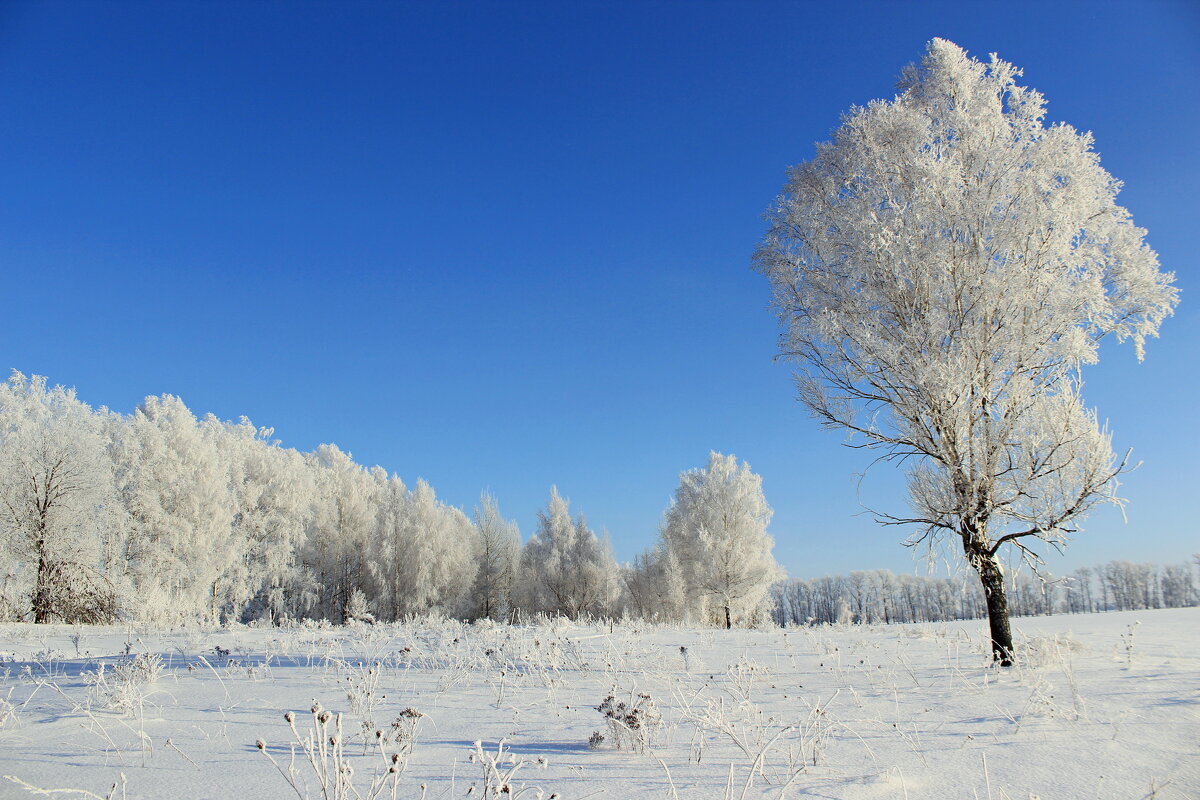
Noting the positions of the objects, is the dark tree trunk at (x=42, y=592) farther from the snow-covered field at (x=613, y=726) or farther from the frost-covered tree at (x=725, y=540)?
the frost-covered tree at (x=725, y=540)

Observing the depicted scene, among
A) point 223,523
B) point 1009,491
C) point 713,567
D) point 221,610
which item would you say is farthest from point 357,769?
point 221,610

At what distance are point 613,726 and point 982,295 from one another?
250 inches

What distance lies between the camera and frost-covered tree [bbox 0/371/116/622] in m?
18.2

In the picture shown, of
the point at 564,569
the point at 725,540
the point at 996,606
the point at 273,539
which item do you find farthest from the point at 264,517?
the point at 996,606

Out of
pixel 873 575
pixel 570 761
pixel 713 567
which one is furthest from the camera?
pixel 873 575

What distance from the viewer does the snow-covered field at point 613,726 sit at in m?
2.76

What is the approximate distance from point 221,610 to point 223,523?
7910 millimetres

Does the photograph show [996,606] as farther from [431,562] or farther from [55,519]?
[431,562]

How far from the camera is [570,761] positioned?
321 centimetres

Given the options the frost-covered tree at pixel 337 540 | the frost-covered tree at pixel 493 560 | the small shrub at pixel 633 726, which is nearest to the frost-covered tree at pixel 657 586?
the frost-covered tree at pixel 493 560

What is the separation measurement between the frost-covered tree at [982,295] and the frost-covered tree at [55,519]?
70.7 feet

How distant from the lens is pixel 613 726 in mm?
3459

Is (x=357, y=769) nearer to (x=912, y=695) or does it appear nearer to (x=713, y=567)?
(x=912, y=695)

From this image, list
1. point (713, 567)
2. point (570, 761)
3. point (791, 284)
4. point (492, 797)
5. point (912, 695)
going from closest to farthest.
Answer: point (492, 797), point (570, 761), point (912, 695), point (791, 284), point (713, 567)
